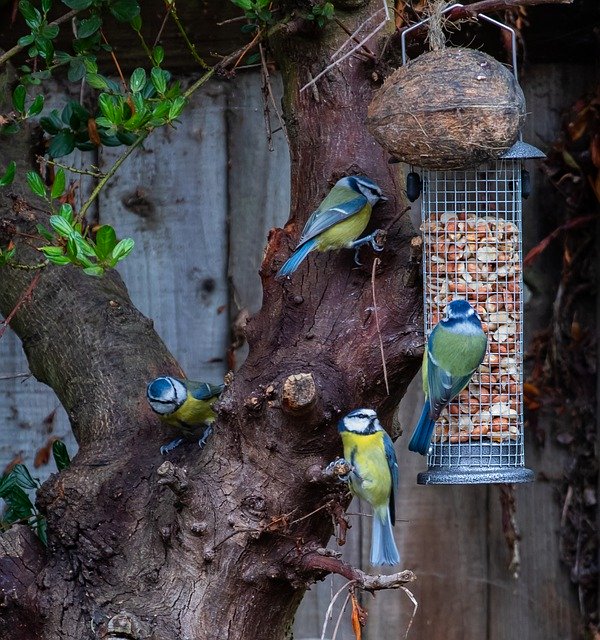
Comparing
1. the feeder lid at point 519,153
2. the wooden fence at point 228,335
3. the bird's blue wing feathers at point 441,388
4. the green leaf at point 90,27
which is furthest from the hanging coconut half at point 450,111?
the wooden fence at point 228,335

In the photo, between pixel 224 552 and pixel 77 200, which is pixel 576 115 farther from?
pixel 224 552

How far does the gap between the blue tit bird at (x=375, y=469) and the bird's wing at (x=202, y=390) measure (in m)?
0.37

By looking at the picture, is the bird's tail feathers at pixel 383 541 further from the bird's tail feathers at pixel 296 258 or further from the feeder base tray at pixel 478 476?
the bird's tail feathers at pixel 296 258

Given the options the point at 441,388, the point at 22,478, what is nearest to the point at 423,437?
the point at 441,388

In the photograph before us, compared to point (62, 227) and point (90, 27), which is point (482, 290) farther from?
point (90, 27)

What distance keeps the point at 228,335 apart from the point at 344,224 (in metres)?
0.83

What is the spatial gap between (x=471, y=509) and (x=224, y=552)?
106 cm

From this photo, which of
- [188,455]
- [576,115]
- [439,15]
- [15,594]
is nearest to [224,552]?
[188,455]

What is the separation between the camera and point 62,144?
2102mm

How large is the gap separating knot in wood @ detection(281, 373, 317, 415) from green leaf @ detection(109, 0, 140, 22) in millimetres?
825

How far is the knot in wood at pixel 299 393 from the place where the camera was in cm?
163

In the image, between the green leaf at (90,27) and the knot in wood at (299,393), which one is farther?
the green leaf at (90,27)

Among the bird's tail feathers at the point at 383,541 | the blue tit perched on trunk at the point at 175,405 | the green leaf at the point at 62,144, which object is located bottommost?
the bird's tail feathers at the point at 383,541

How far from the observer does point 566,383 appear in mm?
2531
